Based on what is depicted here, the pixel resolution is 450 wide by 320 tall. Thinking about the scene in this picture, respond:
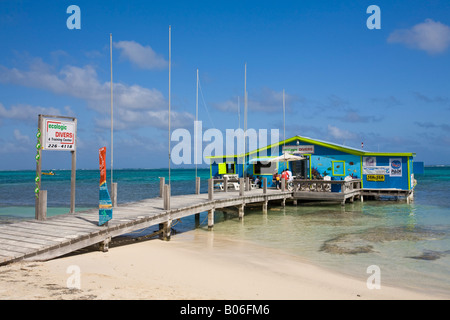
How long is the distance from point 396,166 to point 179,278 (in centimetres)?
2238

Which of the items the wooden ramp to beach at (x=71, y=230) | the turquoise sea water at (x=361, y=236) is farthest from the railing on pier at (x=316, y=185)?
the wooden ramp to beach at (x=71, y=230)

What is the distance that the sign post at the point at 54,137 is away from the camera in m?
11.2

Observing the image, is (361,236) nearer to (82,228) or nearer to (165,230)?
(165,230)

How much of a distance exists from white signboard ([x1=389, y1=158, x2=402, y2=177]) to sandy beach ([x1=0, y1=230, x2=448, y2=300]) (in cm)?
1795

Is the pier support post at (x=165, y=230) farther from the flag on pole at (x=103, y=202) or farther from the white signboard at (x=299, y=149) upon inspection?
the white signboard at (x=299, y=149)

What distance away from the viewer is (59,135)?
1174cm

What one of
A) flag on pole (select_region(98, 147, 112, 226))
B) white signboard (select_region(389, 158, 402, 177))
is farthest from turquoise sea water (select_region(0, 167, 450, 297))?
flag on pole (select_region(98, 147, 112, 226))

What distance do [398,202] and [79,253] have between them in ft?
77.6

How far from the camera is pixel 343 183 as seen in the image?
76.7ft

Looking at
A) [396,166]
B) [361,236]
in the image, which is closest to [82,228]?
[361,236]

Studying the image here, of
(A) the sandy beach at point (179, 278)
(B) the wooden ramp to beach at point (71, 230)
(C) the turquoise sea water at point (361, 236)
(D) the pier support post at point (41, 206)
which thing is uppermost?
(D) the pier support post at point (41, 206)

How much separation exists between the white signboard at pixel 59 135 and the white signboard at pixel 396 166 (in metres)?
21.7

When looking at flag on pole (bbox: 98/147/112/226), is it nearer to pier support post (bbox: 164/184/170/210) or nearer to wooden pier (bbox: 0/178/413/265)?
wooden pier (bbox: 0/178/413/265)

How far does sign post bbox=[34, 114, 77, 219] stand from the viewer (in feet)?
36.8
